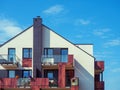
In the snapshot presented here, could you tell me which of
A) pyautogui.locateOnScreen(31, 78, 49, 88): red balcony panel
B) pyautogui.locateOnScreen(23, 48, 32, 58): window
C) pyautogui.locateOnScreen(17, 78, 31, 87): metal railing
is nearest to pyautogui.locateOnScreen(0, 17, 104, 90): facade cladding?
pyautogui.locateOnScreen(23, 48, 32, 58): window

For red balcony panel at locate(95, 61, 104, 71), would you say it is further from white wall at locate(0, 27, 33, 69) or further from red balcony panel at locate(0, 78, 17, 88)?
red balcony panel at locate(0, 78, 17, 88)

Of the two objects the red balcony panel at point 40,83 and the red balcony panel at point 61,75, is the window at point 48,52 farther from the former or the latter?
the red balcony panel at point 40,83

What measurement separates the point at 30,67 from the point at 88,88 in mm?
7493

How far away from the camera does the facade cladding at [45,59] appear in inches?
2250

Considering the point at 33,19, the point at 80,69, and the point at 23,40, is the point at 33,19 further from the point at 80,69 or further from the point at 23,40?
the point at 80,69

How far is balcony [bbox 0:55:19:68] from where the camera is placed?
56.9 metres

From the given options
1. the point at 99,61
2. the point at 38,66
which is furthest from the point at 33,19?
the point at 99,61

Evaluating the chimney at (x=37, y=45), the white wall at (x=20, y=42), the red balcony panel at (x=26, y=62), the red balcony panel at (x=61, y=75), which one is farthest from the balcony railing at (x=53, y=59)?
the white wall at (x=20, y=42)

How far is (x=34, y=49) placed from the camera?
5816 centimetres

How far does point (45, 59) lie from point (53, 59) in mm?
995

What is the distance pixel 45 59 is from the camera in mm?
57125

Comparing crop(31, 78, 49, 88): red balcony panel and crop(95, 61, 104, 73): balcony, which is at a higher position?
crop(95, 61, 104, 73): balcony

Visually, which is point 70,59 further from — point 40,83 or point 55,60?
point 40,83

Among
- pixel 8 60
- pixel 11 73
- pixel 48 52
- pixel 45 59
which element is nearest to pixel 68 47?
pixel 48 52
